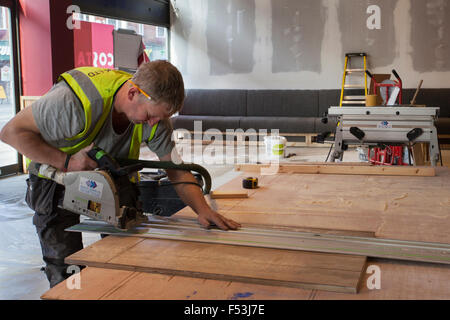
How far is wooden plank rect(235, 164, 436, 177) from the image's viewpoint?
235 cm

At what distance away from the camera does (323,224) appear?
4.90ft

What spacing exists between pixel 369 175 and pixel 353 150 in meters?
5.55


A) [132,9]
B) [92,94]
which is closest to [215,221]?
[92,94]

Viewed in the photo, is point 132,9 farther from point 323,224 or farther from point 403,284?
point 403,284

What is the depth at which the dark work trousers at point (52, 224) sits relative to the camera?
5.68 feet

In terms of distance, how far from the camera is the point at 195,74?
9.16m

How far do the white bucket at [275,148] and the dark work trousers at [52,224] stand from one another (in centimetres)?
524

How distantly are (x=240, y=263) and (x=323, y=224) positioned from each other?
45 centimetres

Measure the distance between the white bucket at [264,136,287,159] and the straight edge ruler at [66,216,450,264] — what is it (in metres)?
5.41

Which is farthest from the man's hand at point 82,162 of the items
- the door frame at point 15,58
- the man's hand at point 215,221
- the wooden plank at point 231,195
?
the door frame at point 15,58

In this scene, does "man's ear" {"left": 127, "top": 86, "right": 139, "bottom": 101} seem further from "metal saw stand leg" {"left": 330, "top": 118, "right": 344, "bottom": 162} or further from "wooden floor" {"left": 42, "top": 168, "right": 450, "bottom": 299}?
"metal saw stand leg" {"left": 330, "top": 118, "right": 344, "bottom": 162}

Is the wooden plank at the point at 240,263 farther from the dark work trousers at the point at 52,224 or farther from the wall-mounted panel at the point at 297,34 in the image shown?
the wall-mounted panel at the point at 297,34
